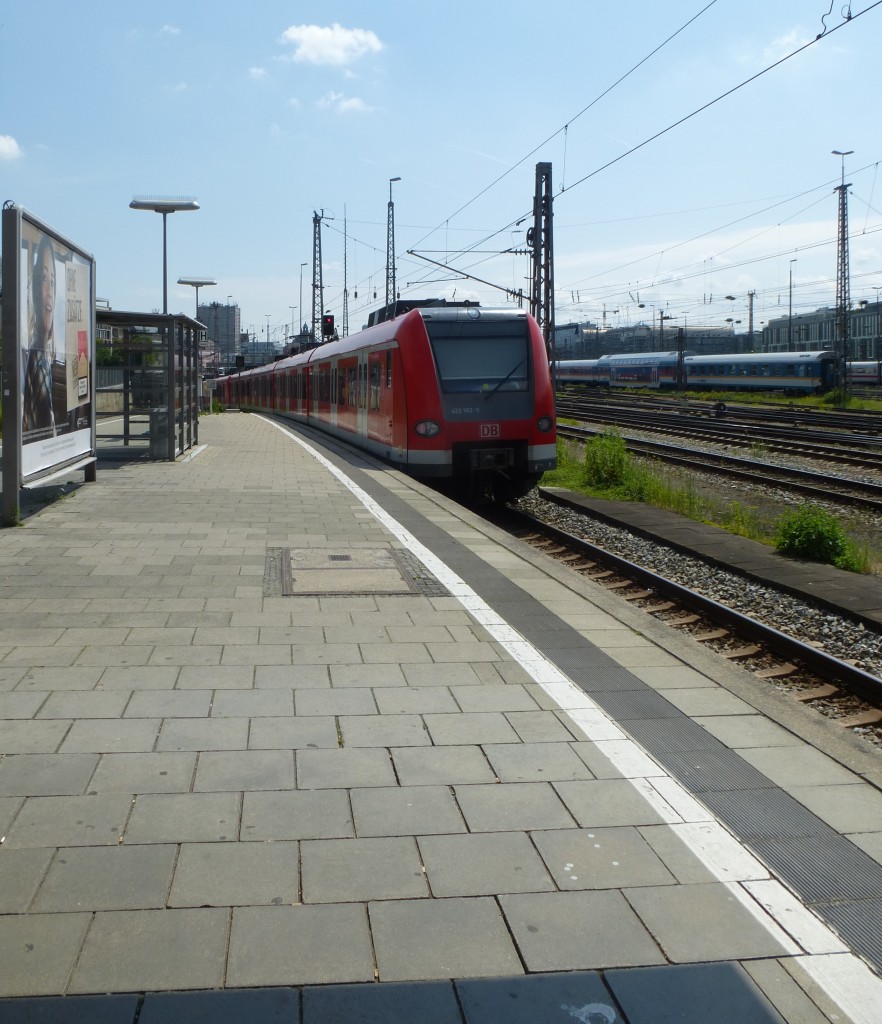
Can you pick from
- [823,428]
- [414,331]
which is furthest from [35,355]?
[823,428]

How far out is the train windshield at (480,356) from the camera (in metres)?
14.8

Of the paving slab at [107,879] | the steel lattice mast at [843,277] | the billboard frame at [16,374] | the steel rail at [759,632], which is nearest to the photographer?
the paving slab at [107,879]

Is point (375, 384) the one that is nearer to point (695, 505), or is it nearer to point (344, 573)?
point (695, 505)

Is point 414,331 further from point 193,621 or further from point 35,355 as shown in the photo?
point 193,621

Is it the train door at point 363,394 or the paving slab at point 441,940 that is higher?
the train door at point 363,394

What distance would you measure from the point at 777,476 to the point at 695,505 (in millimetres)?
4084

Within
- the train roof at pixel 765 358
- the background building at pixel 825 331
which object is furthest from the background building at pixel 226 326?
the train roof at pixel 765 358

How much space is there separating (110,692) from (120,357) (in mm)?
13649

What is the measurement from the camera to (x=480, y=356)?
48.9 feet

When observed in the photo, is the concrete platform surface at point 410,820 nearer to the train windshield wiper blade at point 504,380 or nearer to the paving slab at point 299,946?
the paving slab at point 299,946

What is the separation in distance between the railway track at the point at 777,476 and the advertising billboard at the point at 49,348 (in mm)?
9947

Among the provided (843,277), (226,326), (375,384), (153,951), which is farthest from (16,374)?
(226,326)

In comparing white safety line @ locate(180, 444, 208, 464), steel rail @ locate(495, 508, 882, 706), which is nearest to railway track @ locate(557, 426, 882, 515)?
steel rail @ locate(495, 508, 882, 706)

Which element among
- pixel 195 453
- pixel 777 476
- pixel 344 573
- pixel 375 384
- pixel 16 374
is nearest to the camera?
pixel 344 573
